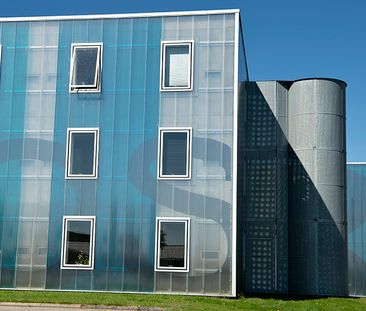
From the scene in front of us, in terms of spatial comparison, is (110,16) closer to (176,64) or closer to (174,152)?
(176,64)

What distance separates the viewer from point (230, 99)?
21656 millimetres

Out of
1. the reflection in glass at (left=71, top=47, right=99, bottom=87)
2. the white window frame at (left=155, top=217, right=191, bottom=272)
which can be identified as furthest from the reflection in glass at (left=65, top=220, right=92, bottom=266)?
the reflection in glass at (left=71, top=47, right=99, bottom=87)

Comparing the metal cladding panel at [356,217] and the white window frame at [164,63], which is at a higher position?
the white window frame at [164,63]

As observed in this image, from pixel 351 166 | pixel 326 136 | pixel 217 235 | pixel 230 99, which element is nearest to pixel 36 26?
pixel 230 99

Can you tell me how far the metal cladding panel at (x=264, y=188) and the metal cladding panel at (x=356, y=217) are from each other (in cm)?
689

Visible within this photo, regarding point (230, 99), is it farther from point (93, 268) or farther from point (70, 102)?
point (93, 268)

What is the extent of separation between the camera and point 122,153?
21.9m

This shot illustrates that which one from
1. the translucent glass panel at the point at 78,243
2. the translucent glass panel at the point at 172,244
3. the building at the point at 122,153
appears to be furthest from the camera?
the translucent glass panel at the point at 78,243

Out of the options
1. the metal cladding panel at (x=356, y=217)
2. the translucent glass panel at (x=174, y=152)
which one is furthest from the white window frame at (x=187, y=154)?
the metal cladding panel at (x=356, y=217)

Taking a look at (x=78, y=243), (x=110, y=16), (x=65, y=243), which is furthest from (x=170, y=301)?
(x=110, y=16)

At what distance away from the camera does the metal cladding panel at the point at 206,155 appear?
20.8m

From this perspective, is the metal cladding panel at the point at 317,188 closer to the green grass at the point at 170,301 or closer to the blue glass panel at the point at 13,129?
the green grass at the point at 170,301

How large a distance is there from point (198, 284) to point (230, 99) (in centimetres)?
634

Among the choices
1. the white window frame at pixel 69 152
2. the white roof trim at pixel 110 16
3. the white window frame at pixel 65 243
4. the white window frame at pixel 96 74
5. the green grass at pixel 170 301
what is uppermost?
the white roof trim at pixel 110 16
